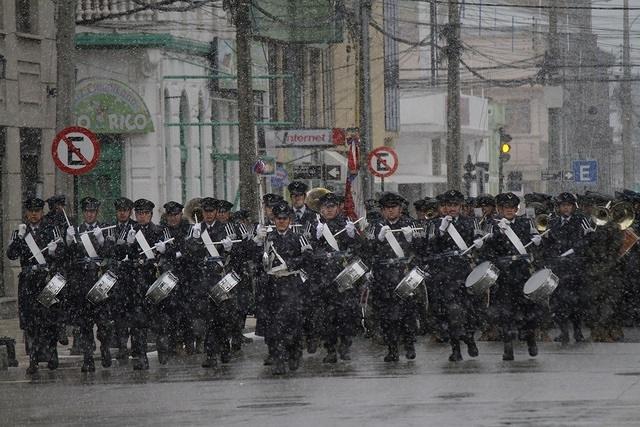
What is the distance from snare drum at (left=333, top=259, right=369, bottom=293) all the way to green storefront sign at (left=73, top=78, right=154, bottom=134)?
1878 centimetres

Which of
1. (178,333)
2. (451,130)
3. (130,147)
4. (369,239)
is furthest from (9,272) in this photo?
(451,130)

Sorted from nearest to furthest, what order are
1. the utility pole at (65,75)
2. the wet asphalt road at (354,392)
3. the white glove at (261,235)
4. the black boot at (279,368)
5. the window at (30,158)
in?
the wet asphalt road at (354,392) → the black boot at (279,368) → the white glove at (261,235) → the utility pole at (65,75) → the window at (30,158)

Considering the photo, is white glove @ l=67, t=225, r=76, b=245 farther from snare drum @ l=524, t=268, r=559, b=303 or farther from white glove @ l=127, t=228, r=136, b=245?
snare drum @ l=524, t=268, r=559, b=303

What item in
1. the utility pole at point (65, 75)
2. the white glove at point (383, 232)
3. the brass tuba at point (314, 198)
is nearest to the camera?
the white glove at point (383, 232)

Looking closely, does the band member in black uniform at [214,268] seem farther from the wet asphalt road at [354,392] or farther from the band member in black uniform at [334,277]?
the band member in black uniform at [334,277]

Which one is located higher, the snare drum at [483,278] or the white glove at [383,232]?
the white glove at [383,232]

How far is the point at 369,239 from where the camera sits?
21.6 meters

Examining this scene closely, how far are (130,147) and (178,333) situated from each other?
1819cm

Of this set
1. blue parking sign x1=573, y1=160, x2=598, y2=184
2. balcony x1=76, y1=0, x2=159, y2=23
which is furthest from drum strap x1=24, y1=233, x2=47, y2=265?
blue parking sign x1=573, y1=160, x2=598, y2=184

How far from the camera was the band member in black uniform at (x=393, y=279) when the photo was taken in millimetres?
21469

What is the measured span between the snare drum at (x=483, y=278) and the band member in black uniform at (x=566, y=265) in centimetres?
232

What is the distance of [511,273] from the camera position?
21875 mm

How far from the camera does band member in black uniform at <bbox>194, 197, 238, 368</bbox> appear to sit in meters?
21.7

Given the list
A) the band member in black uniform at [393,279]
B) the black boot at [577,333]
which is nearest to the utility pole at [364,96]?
the black boot at [577,333]
